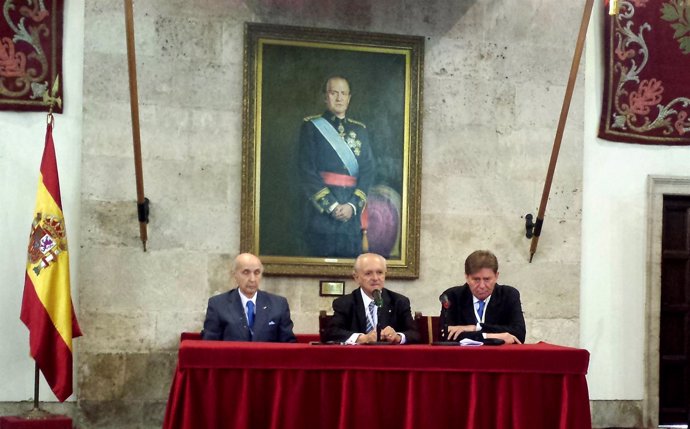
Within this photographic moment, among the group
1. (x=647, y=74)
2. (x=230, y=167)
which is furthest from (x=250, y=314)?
(x=647, y=74)

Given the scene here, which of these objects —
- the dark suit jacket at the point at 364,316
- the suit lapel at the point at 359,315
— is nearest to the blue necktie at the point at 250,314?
the dark suit jacket at the point at 364,316

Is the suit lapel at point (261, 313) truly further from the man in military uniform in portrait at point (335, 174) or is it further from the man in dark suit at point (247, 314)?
the man in military uniform in portrait at point (335, 174)

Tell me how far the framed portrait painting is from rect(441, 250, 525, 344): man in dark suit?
62.0 inches

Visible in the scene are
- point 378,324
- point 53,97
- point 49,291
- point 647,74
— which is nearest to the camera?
point 378,324

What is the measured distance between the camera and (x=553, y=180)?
916 cm

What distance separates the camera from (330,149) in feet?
28.7

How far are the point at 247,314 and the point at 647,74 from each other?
441cm

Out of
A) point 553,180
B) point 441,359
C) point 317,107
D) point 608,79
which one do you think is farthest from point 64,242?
point 608,79

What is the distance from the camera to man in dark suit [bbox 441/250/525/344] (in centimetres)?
704

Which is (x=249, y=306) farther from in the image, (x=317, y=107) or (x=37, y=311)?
(x=317, y=107)

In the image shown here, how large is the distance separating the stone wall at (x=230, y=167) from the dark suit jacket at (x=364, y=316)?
5.00 feet

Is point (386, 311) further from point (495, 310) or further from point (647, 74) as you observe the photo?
point (647, 74)

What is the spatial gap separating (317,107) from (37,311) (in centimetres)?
277

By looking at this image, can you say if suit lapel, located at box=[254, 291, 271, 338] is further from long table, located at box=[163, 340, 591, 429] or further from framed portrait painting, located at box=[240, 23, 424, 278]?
framed portrait painting, located at box=[240, 23, 424, 278]
